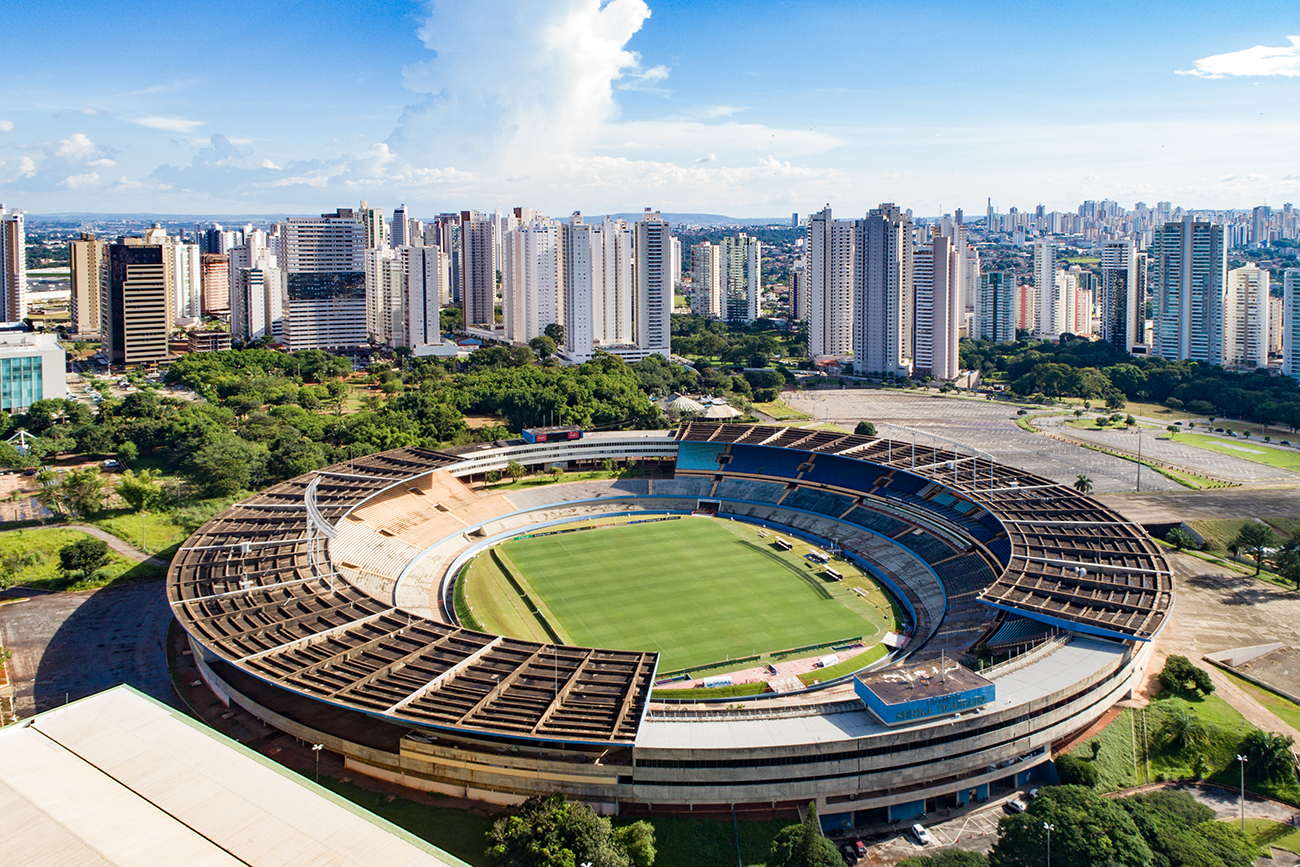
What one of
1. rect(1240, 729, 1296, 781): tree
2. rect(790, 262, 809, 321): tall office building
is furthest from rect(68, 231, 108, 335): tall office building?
rect(1240, 729, 1296, 781): tree

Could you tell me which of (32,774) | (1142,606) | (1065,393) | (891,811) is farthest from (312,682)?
(1065,393)

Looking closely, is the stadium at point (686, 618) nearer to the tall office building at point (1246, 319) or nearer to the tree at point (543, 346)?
the tree at point (543, 346)

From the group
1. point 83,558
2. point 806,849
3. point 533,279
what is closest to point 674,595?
point 806,849

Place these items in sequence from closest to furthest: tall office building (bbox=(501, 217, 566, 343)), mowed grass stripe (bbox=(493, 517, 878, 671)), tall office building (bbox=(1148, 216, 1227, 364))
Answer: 1. mowed grass stripe (bbox=(493, 517, 878, 671))
2. tall office building (bbox=(1148, 216, 1227, 364))
3. tall office building (bbox=(501, 217, 566, 343))

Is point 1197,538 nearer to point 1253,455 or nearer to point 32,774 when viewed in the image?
point 1253,455

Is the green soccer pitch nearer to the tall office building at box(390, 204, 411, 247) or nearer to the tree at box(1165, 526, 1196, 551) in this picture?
the tree at box(1165, 526, 1196, 551)

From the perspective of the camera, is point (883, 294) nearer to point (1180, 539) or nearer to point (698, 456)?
point (698, 456)
